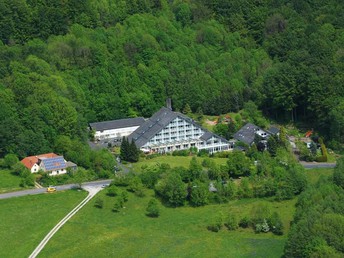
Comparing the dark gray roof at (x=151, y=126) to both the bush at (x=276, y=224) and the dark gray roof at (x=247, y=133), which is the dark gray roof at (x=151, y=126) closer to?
the dark gray roof at (x=247, y=133)

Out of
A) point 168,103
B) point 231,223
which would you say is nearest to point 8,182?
point 231,223

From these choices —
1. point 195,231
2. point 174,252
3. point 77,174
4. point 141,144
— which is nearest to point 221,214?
point 195,231

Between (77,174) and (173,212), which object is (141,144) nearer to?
(77,174)

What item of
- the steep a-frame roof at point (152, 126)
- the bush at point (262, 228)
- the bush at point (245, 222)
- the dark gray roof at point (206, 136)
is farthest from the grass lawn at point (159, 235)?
the dark gray roof at point (206, 136)

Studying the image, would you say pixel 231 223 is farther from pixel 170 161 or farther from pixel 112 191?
pixel 170 161

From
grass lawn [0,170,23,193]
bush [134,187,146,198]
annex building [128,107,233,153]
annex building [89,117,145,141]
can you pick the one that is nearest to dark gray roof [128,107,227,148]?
annex building [128,107,233,153]

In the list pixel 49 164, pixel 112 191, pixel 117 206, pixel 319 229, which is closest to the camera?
pixel 319 229
